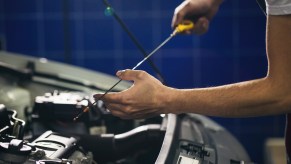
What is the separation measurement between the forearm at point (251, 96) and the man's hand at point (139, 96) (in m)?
0.03

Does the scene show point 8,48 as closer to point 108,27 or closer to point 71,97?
point 108,27

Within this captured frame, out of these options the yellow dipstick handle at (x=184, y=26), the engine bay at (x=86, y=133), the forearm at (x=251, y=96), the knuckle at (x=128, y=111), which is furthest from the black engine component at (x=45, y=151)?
the yellow dipstick handle at (x=184, y=26)

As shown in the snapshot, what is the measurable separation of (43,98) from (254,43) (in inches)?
76.5

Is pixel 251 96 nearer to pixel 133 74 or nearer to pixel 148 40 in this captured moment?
pixel 133 74

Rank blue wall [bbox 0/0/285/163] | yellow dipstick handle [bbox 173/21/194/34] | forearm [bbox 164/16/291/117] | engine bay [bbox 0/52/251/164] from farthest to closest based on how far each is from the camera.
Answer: blue wall [bbox 0/0/285/163]
yellow dipstick handle [bbox 173/21/194/34]
engine bay [bbox 0/52/251/164]
forearm [bbox 164/16/291/117]

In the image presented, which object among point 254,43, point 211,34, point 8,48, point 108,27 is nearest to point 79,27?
point 108,27

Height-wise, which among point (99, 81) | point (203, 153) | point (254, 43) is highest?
point (254, 43)

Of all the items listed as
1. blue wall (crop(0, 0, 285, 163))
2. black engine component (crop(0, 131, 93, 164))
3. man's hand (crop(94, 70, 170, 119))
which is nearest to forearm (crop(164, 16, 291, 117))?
man's hand (crop(94, 70, 170, 119))

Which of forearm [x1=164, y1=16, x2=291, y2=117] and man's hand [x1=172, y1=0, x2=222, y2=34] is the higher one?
man's hand [x1=172, y1=0, x2=222, y2=34]

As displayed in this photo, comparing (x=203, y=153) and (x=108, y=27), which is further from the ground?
(x=108, y=27)

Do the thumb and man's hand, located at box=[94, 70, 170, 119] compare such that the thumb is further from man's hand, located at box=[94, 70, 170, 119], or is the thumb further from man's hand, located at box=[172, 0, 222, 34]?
man's hand, located at box=[172, 0, 222, 34]

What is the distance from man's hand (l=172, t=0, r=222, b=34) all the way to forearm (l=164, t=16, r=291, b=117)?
2.24 feet

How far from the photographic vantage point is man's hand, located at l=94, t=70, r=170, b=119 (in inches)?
50.3

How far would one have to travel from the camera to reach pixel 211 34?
3418 millimetres
